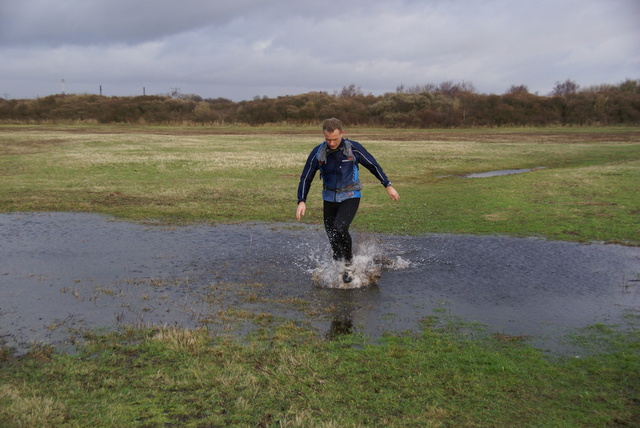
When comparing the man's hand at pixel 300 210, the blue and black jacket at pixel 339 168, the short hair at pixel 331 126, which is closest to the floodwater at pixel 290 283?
the man's hand at pixel 300 210

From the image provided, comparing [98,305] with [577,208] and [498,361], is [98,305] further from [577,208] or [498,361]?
[577,208]

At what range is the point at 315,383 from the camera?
16.3 ft

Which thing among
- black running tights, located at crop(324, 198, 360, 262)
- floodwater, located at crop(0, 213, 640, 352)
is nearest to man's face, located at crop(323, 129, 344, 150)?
black running tights, located at crop(324, 198, 360, 262)

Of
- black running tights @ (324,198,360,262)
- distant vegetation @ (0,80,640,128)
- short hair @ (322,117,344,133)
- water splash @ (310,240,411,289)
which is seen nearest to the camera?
short hair @ (322,117,344,133)

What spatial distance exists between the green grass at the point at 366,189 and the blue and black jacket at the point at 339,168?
3820mm

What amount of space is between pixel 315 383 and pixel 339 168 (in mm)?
3939

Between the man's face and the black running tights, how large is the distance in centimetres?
88

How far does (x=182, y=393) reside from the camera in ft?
15.7

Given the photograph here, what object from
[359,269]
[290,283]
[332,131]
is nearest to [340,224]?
[359,269]

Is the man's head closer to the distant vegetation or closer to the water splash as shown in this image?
the water splash

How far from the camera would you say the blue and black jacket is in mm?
8141

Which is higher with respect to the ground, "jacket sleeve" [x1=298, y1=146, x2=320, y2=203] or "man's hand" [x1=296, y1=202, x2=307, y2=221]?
"jacket sleeve" [x1=298, y1=146, x2=320, y2=203]

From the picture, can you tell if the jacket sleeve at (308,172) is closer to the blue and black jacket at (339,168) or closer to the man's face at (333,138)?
the blue and black jacket at (339,168)

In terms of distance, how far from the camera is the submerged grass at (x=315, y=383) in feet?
14.4
